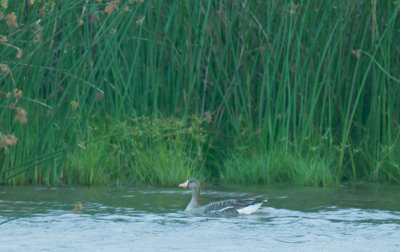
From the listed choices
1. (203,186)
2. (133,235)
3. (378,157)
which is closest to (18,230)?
(133,235)

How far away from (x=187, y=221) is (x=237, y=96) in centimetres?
328

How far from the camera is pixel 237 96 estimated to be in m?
10.4

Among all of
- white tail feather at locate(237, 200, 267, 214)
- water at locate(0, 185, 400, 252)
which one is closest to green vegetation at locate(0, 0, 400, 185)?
water at locate(0, 185, 400, 252)

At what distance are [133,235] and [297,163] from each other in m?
3.81

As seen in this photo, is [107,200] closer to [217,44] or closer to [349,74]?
[217,44]

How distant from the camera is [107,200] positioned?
855cm

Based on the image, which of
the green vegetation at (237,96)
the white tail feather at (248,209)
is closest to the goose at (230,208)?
the white tail feather at (248,209)

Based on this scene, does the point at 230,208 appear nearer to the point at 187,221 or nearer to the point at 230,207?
the point at 230,207

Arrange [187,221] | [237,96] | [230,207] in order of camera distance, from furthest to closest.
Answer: [237,96], [230,207], [187,221]

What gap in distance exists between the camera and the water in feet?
20.6

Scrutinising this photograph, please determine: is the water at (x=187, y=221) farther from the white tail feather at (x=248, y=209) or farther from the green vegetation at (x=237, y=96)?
the green vegetation at (x=237, y=96)

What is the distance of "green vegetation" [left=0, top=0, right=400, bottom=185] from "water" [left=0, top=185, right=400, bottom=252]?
1.71ft

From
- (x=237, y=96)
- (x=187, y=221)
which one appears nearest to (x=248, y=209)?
(x=187, y=221)

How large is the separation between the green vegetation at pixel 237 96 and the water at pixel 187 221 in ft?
1.71
